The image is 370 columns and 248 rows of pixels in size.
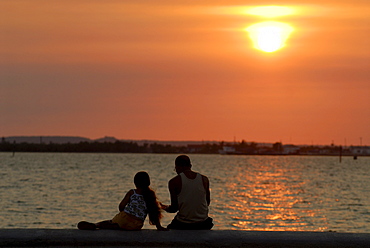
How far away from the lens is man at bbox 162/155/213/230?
35.1ft

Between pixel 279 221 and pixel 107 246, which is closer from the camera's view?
pixel 107 246

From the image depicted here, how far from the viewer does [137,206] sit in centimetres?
1075

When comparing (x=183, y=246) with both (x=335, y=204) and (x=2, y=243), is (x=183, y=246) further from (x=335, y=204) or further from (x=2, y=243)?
(x=335, y=204)

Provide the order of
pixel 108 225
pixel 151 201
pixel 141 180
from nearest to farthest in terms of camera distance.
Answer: pixel 108 225 → pixel 141 180 → pixel 151 201

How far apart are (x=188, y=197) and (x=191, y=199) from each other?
6 cm

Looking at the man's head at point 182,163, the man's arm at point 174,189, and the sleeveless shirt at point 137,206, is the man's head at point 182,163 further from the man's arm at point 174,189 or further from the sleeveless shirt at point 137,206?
the sleeveless shirt at point 137,206

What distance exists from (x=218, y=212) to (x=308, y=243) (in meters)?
30.1

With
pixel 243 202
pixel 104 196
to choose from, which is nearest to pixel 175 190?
pixel 243 202

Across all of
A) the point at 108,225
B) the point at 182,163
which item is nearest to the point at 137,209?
the point at 108,225

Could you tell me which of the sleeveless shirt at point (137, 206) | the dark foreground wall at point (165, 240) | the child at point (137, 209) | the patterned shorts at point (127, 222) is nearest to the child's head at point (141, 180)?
the child at point (137, 209)

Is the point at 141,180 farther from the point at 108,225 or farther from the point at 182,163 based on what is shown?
the point at 108,225

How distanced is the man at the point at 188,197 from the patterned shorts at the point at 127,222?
2.22 feet

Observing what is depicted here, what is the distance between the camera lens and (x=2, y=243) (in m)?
9.35

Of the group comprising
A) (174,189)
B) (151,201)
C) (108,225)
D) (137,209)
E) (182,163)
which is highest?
(182,163)
